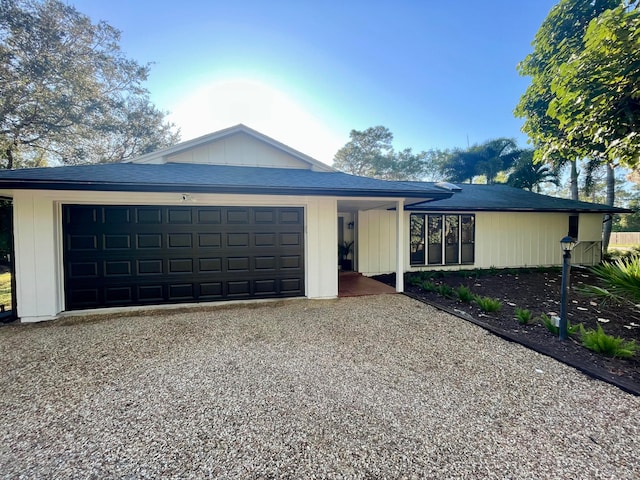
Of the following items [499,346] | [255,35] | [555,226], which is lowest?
[499,346]

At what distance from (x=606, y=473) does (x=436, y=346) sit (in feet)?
7.13

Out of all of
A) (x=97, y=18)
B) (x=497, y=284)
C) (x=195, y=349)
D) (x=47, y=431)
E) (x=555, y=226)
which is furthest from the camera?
(x=97, y=18)

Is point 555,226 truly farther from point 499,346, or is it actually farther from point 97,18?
point 97,18

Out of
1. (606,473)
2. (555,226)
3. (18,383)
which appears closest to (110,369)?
(18,383)

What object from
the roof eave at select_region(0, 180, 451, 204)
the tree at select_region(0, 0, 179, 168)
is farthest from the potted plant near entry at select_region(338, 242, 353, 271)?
the tree at select_region(0, 0, 179, 168)

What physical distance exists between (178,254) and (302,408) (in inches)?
181

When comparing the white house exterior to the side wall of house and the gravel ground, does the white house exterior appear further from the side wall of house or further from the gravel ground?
the gravel ground

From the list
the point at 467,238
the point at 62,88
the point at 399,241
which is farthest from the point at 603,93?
the point at 62,88

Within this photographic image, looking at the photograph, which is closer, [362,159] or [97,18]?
[97,18]

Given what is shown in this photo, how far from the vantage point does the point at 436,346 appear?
4020 mm

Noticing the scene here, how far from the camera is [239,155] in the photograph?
7.77m

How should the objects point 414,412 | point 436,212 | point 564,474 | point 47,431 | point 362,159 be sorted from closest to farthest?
1. point 564,474
2. point 47,431
3. point 414,412
4. point 436,212
5. point 362,159

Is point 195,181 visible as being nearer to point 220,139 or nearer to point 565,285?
point 220,139

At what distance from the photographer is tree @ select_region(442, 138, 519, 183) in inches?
703
